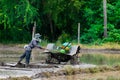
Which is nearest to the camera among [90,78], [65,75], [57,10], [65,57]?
[90,78]

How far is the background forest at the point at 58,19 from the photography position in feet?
145

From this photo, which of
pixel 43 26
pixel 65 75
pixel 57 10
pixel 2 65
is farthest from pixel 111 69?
pixel 43 26

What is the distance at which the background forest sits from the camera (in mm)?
44344

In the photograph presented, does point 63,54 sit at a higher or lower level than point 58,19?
lower

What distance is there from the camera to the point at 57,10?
45.3m

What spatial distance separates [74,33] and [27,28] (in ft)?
16.9

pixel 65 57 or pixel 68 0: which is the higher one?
pixel 68 0

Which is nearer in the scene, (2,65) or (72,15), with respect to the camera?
(2,65)

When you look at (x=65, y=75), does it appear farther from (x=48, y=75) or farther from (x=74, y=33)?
(x=74, y=33)

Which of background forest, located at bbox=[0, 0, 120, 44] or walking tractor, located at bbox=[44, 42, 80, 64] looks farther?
background forest, located at bbox=[0, 0, 120, 44]

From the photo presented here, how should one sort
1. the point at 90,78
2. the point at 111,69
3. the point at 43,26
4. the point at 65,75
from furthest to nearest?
the point at 43,26
the point at 111,69
the point at 65,75
the point at 90,78

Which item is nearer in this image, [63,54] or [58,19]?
[63,54]

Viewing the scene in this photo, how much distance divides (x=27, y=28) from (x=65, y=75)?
96.6 ft

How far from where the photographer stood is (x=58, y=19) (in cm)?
4678
